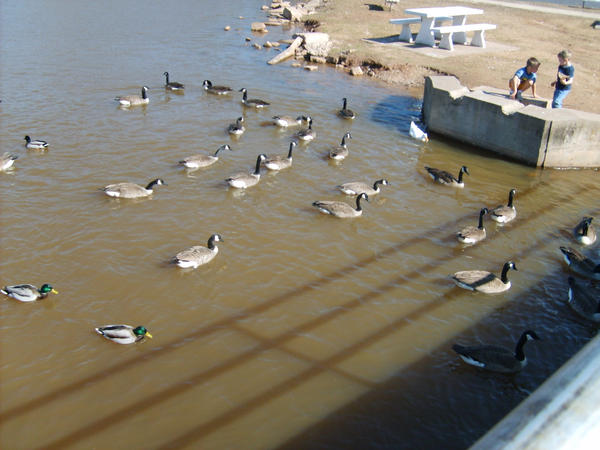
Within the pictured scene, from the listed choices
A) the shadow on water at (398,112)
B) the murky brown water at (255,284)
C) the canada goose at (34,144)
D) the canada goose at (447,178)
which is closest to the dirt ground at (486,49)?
the shadow on water at (398,112)

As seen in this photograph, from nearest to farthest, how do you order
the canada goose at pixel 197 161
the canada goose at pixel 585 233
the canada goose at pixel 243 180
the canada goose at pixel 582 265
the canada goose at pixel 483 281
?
the canada goose at pixel 483 281 → the canada goose at pixel 582 265 → the canada goose at pixel 585 233 → the canada goose at pixel 243 180 → the canada goose at pixel 197 161

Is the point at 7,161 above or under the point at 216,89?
under

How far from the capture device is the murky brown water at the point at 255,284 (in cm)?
748

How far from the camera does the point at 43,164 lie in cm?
1429

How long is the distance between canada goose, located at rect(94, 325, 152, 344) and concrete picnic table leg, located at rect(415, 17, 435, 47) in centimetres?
2340

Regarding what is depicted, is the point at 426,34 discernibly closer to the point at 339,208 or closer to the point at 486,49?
the point at 486,49

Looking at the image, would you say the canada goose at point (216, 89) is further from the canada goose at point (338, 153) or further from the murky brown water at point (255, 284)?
the canada goose at point (338, 153)

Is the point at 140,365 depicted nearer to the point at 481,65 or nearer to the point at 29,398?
the point at 29,398

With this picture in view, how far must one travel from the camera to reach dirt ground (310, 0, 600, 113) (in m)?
22.5

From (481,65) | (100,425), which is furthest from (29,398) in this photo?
(481,65)

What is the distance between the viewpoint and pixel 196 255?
10586mm

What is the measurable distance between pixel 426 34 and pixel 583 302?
20752 mm

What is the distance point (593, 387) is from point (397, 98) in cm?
A: 2160

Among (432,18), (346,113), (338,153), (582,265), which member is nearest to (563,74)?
(346,113)
